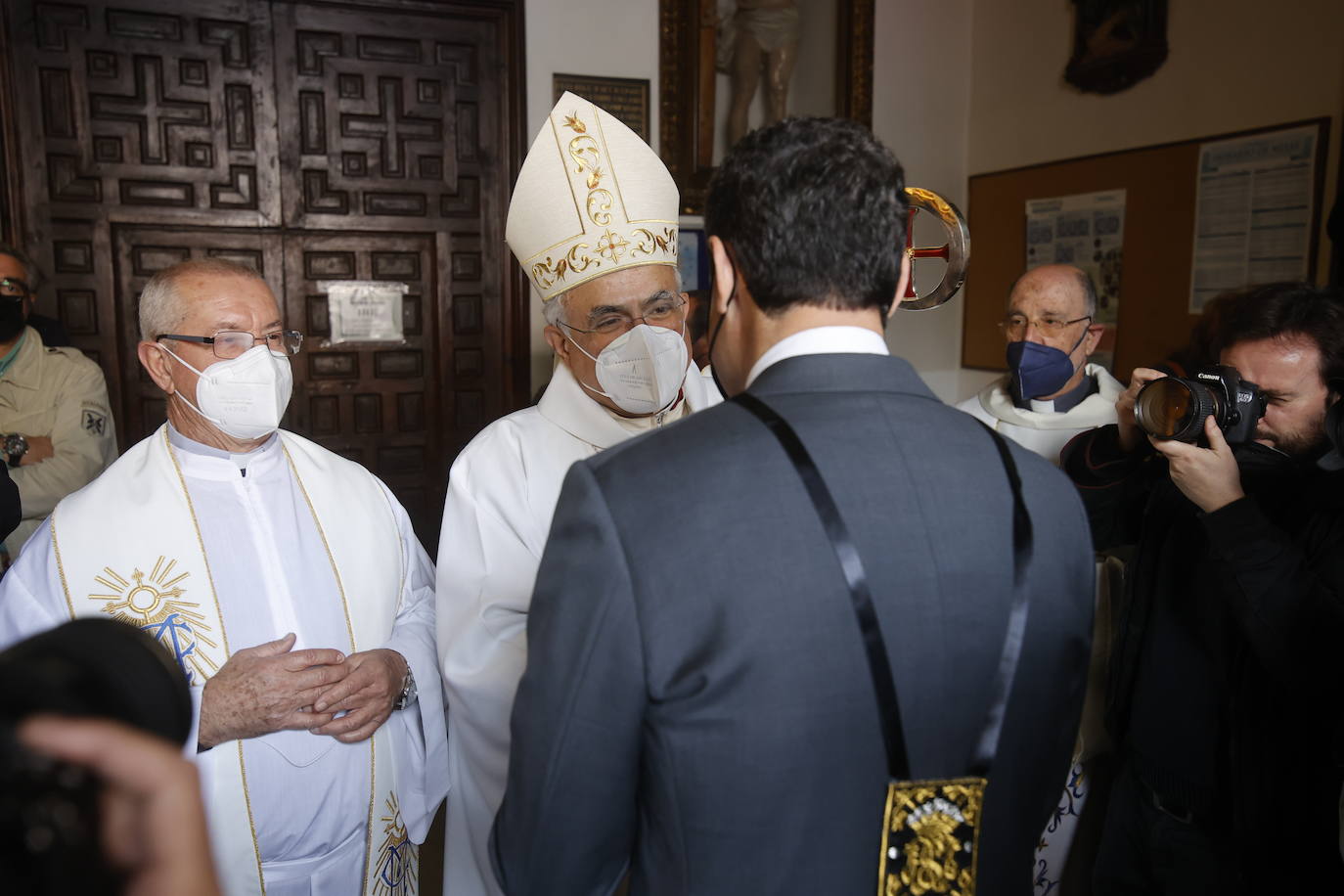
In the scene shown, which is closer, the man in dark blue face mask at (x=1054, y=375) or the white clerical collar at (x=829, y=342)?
the white clerical collar at (x=829, y=342)

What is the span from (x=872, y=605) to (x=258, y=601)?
4.17 ft

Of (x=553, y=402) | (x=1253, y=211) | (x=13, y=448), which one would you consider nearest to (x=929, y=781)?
(x=553, y=402)

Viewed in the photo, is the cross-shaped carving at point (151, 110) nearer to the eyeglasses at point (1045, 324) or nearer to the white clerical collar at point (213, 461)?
the white clerical collar at point (213, 461)

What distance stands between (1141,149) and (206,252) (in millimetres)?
3967

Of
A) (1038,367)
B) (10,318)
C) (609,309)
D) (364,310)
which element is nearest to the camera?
(609,309)

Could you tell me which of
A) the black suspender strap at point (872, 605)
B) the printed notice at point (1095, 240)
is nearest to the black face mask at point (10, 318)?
the black suspender strap at point (872, 605)

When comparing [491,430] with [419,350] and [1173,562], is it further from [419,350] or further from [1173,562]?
[419,350]

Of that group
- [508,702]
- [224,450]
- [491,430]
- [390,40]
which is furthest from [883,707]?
[390,40]

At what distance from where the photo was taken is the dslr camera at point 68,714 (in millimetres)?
366

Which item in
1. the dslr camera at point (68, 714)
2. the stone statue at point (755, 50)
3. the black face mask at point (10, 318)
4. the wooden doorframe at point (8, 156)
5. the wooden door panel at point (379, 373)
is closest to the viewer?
the dslr camera at point (68, 714)

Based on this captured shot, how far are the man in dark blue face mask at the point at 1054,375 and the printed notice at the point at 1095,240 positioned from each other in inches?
55.8

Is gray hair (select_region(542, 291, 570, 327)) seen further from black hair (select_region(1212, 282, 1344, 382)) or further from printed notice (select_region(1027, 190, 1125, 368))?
printed notice (select_region(1027, 190, 1125, 368))

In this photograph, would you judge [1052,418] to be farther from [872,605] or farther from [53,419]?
[53,419]

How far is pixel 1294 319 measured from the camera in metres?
1.77
